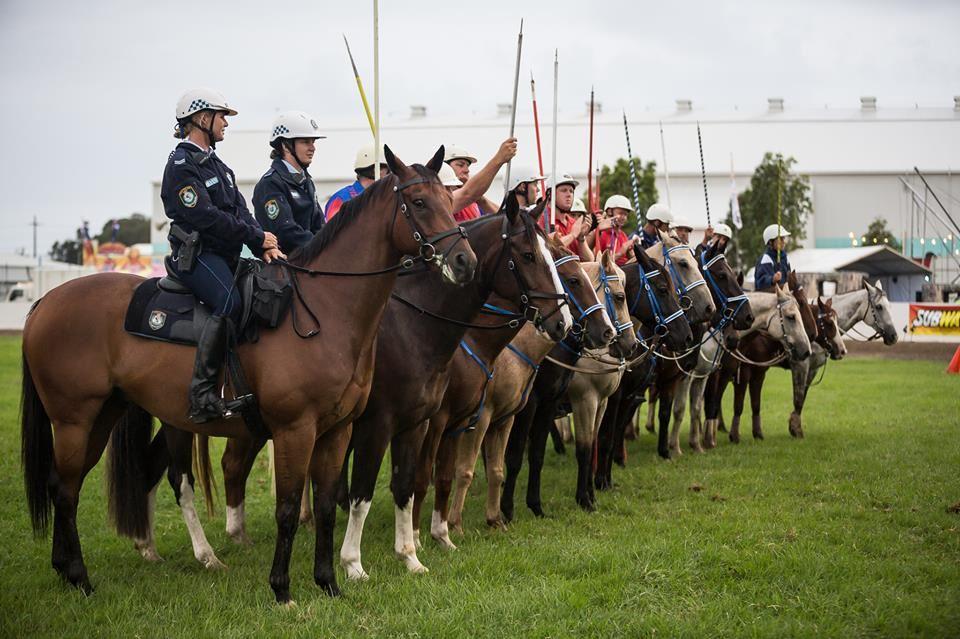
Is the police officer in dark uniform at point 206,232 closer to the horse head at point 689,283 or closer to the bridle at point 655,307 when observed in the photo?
the bridle at point 655,307

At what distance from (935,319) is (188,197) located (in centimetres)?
2796

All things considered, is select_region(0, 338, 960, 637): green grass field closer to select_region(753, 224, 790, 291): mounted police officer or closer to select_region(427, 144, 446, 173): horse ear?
select_region(427, 144, 446, 173): horse ear

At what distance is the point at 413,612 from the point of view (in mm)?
6387

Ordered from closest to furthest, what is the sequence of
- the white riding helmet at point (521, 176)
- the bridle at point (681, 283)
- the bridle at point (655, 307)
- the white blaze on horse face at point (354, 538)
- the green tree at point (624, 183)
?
the white blaze on horse face at point (354, 538) → the white riding helmet at point (521, 176) → the bridle at point (655, 307) → the bridle at point (681, 283) → the green tree at point (624, 183)

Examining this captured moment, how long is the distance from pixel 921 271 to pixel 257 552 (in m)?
36.9

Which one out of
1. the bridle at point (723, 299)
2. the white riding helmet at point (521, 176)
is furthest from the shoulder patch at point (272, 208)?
the bridle at point (723, 299)

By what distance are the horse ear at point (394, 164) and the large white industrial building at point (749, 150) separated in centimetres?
4582

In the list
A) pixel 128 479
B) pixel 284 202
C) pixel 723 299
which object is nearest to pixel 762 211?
pixel 723 299

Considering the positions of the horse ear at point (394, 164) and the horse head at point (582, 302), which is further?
Answer: the horse head at point (582, 302)

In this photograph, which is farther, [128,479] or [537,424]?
[537,424]

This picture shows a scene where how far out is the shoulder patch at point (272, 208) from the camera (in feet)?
25.7

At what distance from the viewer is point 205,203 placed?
6855 millimetres

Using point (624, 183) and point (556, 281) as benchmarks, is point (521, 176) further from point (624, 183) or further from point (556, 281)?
point (624, 183)

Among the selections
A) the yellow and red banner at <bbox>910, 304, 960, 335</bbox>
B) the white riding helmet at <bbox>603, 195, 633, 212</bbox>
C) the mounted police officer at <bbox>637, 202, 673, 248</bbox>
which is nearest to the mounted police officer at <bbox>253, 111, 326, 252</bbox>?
A: the white riding helmet at <bbox>603, 195, 633, 212</bbox>
